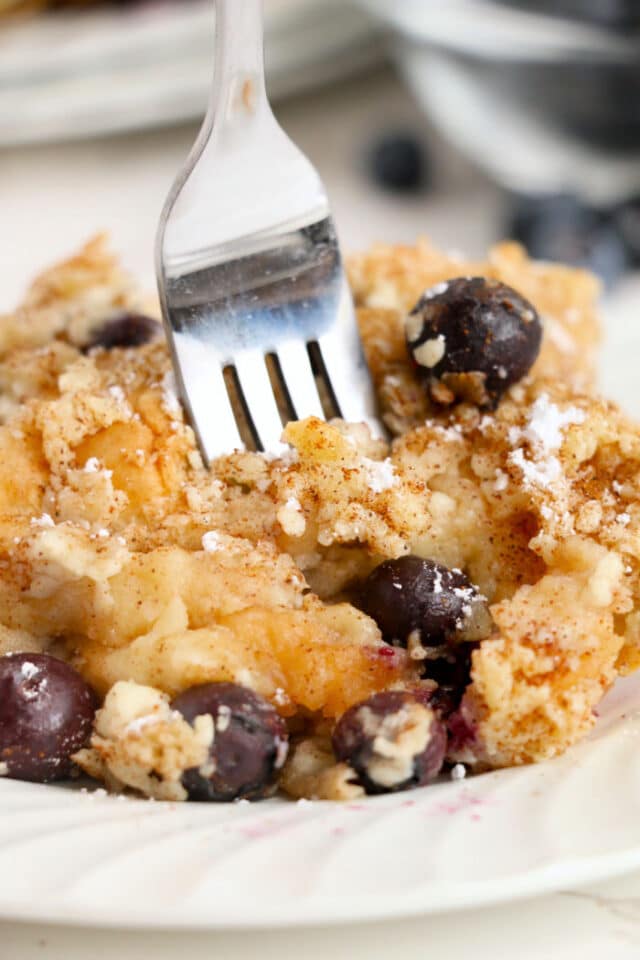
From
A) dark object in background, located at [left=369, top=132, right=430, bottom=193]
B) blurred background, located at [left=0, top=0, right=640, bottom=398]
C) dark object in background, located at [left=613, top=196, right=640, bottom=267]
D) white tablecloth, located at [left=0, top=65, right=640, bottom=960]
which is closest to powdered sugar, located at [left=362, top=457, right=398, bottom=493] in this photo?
white tablecloth, located at [left=0, top=65, right=640, bottom=960]

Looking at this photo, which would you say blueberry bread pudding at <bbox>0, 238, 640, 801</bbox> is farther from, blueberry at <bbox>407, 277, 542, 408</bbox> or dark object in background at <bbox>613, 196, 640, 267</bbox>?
dark object in background at <bbox>613, 196, 640, 267</bbox>

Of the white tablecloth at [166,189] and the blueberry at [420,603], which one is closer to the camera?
the blueberry at [420,603]

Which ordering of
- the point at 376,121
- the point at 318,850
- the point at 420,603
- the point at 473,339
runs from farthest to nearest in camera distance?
the point at 376,121, the point at 473,339, the point at 420,603, the point at 318,850

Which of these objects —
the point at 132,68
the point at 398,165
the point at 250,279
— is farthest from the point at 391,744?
the point at 132,68

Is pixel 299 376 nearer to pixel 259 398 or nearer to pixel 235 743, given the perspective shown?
pixel 259 398

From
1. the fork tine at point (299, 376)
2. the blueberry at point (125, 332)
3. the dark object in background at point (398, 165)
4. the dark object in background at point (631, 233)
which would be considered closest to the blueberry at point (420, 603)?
the fork tine at point (299, 376)

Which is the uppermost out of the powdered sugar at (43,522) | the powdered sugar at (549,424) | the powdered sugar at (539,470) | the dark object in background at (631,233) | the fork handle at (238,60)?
the fork handle at (238,60)

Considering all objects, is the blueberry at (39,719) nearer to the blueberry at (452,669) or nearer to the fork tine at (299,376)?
the blueberry at (452,669)
